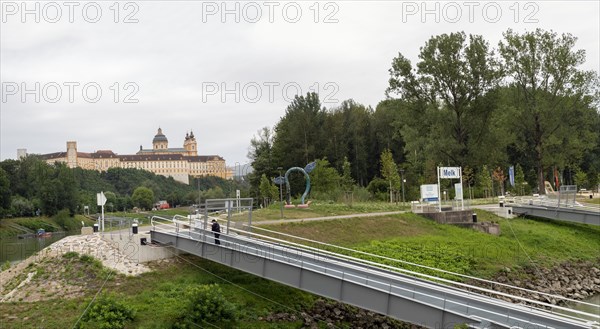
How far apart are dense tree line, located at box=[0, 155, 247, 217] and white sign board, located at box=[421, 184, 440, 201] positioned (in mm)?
24959

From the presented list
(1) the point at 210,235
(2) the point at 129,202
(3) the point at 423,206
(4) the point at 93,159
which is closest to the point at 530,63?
(3) the point at 423,206

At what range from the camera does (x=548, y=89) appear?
54.7 metres

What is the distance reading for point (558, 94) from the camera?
179 ft

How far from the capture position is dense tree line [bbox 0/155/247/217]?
7631 cm

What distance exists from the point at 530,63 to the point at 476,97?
6.17 m

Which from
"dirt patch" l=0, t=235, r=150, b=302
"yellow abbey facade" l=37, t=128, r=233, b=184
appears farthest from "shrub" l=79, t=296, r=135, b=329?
"yellow abbey facade" l=37, t=128, r=233, b=184

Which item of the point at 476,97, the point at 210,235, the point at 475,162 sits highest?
the point at 476,97

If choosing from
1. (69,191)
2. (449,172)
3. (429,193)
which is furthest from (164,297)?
(69,191)

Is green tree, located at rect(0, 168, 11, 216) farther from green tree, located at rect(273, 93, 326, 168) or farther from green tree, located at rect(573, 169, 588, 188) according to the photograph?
green tree, located at rect(573, 169, 588, 188)

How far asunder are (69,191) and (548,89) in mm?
67481

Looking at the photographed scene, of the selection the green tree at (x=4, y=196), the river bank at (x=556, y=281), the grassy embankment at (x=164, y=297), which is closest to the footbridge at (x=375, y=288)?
the grassy embankment at (x=164, y=297)

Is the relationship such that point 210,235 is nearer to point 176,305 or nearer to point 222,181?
point 176,305

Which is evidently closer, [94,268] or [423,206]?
[94,268]

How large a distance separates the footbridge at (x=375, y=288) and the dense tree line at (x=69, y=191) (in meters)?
37.3
